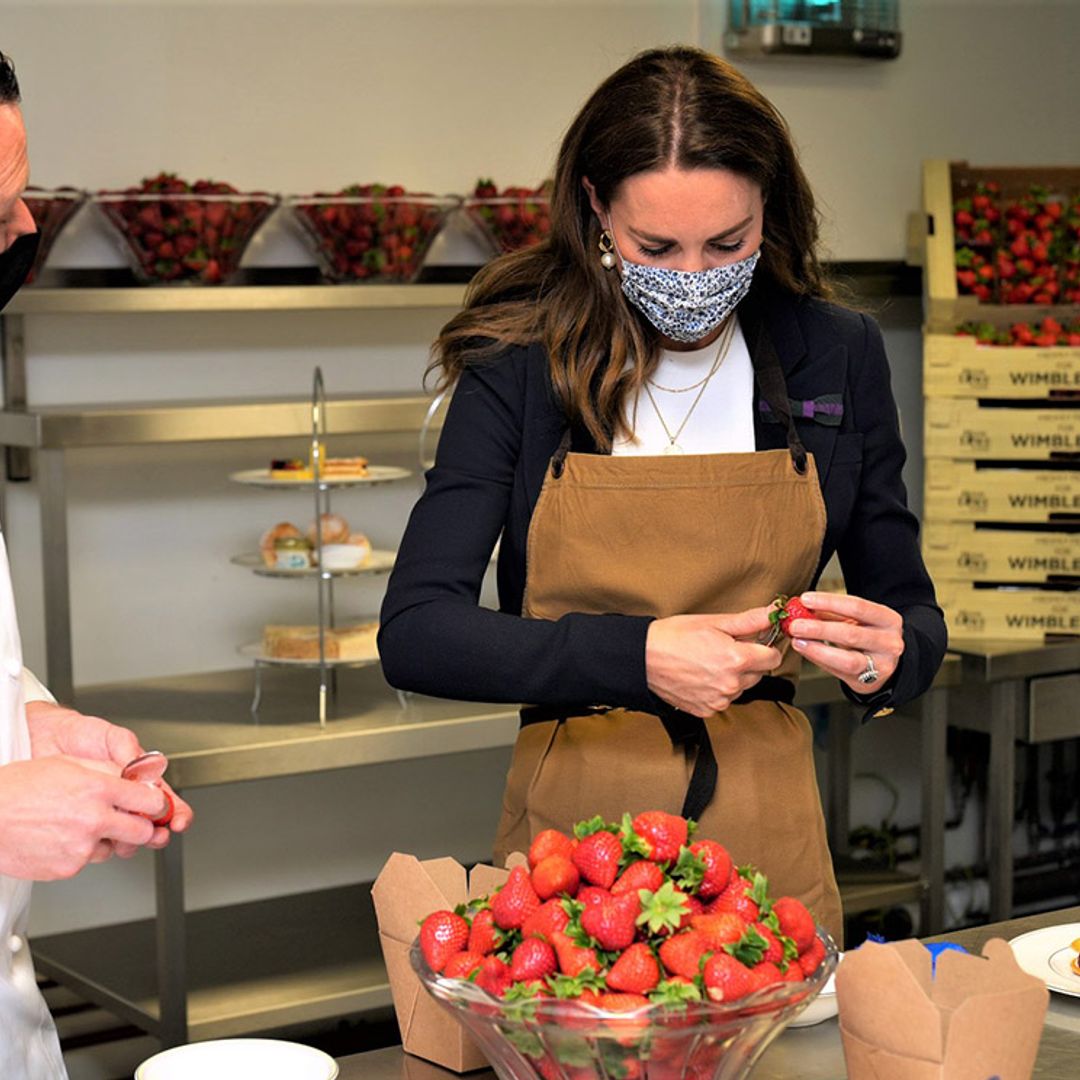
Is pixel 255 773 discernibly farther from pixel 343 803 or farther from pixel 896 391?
pixel 896 391

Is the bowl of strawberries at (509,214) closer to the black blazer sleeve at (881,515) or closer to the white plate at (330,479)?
the white plate at (330,479)

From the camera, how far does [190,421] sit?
301 centimetres

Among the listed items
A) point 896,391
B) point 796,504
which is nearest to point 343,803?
point 896,391

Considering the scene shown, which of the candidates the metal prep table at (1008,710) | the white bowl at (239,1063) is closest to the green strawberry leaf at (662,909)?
the white bowl at (239,1063)

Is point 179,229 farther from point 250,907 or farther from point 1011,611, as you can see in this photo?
point 1011,611

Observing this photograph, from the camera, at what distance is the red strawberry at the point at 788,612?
176 centimetres

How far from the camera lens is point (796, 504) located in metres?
1.96

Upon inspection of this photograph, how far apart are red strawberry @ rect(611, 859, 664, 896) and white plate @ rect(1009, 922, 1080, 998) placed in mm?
509

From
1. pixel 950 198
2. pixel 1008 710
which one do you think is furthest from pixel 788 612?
pixel 950 198

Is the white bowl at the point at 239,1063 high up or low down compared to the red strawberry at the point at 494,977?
down

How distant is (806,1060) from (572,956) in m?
0.39

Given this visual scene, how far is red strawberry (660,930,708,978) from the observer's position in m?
1.20

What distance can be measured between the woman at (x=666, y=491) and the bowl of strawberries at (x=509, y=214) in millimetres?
1445

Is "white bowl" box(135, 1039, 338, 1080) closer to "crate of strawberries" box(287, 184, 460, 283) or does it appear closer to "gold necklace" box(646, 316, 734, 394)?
"gold necklace" box(646, 316, 734, 394)
